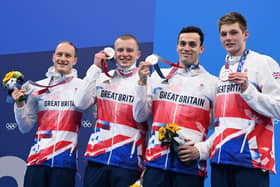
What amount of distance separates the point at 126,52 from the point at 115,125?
2.07 ft

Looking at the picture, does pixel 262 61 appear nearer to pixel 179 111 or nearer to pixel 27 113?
pixel 179 111

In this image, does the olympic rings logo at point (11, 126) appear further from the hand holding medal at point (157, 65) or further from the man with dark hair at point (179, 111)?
the hand holding medal at point (157, 65)

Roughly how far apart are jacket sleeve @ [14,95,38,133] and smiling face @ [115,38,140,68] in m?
0.97

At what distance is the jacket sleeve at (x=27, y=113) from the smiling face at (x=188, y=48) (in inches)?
60.3

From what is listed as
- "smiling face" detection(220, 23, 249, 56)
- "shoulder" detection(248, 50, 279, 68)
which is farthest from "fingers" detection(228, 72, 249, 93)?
"smiling face" detection(220, 23, 249, 56)

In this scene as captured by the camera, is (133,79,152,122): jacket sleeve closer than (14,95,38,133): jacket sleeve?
Yes

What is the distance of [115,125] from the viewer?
12.9ft

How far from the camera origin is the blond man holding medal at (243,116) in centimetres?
320

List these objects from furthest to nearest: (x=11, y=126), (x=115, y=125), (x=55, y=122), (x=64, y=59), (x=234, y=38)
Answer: (x=11, y=126)
(x=64, y=59)
(x=55, y=122)
(x=115, y=125)
(x=234, y=38)

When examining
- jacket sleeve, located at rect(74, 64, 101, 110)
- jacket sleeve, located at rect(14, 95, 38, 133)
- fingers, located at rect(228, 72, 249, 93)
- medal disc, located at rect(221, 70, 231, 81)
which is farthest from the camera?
jacket sleeve, located at rect(14, 95, 38, 133)

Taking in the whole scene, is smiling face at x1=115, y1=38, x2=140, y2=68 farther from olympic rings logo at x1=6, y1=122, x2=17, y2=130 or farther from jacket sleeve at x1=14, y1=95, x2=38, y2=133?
olympic rings logo at x1=6, y1=122, x2=17, y2=130

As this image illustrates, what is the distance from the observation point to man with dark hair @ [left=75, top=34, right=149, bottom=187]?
3.84m

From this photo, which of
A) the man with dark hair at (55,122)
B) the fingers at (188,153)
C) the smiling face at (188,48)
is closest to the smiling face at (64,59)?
the man with dark hair at (55,122)

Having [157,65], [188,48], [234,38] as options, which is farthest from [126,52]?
[234,38]
